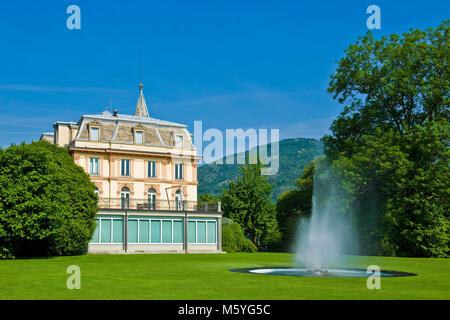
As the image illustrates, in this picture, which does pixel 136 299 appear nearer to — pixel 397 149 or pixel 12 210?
pixel 12 210

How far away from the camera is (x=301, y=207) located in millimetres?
62875

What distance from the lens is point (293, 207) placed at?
64750 millimetres

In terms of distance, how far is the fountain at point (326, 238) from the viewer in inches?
844

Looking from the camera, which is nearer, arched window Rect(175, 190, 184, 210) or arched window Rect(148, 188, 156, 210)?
arched window Rect(175, 190, 184, 210)

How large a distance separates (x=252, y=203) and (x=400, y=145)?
29544 mm

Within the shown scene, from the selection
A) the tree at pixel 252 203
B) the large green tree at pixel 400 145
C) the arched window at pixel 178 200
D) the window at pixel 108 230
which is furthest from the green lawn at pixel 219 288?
the tree at pixel 252 203

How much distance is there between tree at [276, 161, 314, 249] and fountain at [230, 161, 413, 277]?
74.2 inches

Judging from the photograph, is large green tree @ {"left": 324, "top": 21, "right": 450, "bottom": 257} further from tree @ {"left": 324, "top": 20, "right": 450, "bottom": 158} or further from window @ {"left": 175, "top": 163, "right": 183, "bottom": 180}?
window @ {"left": 175, "top": 163, "right": 183, "bottom": 180}

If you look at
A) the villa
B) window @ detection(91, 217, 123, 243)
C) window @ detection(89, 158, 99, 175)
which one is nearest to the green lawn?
window @ detection(91, 217, 123, 243)

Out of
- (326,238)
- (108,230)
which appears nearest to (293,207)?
(108,230)

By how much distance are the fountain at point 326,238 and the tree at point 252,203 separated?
28.3ft

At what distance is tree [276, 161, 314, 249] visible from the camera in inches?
2365

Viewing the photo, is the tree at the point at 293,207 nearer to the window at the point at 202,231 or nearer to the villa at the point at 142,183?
the villa at the point at 142,183

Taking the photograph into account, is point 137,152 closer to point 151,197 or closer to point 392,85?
point 151,197
